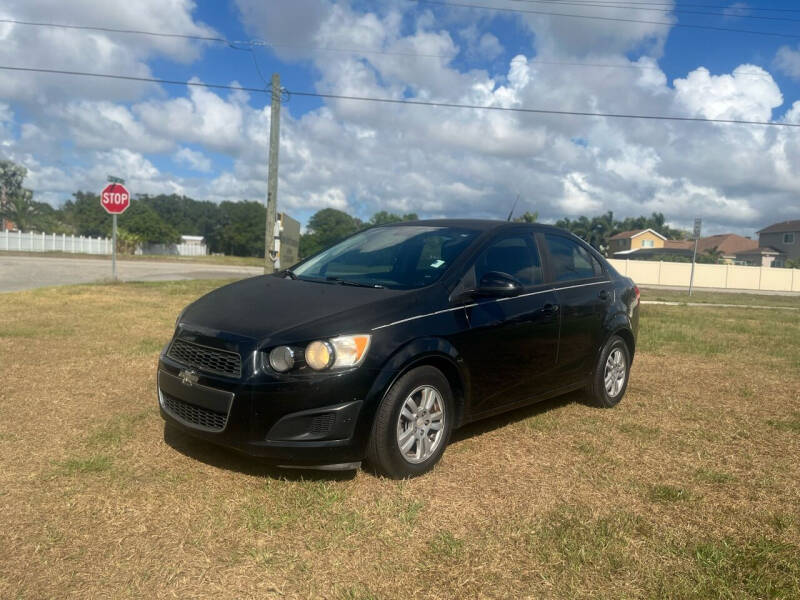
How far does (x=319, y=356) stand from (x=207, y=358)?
73 cm

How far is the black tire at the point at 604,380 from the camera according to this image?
562 centimetres

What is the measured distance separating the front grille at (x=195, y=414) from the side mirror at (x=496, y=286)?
1762mm

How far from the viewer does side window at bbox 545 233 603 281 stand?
17.4ft

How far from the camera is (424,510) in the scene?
3.50 metres

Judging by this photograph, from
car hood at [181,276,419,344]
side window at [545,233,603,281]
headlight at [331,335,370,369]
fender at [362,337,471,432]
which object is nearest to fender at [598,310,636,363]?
side window at [545,233,603,281]

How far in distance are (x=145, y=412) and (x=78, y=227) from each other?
9547cm

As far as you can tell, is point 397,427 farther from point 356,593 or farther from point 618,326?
point 618,326

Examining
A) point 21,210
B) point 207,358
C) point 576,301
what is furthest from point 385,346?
point 21,210

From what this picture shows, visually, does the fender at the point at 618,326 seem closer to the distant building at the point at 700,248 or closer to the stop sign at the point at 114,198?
the stop sign at the point at 114,198

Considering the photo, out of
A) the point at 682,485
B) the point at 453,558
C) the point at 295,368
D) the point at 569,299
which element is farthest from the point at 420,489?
the point at 569,299

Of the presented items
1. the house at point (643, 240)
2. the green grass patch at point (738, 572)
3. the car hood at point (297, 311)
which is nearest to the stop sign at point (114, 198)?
the car hood at point (297, 311)

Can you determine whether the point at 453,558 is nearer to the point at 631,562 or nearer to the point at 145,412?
the point at 631,562

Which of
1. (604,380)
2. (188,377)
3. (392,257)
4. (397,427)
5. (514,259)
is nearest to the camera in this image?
(397,427)

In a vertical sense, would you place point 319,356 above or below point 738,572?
above
